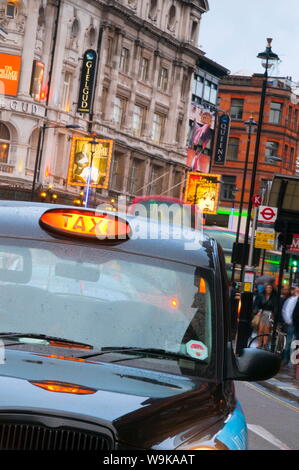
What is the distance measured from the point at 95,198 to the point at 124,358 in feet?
229

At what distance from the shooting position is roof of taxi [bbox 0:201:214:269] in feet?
16.2

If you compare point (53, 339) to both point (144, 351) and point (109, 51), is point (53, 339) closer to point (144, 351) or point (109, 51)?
point (144, 351)

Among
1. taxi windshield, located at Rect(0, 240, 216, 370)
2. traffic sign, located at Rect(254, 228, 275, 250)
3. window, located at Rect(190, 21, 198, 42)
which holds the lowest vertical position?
traffic sign, located at Rect(254, 228, 275, 250)

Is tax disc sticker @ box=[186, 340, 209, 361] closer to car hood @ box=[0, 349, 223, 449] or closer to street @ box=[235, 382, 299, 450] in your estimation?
car hood @ box=[0, 349, 223, 449]

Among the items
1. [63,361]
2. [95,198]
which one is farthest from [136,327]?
[95,198]

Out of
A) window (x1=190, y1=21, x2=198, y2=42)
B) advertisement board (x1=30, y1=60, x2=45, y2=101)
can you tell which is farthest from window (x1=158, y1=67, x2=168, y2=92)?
advertisement board (x1=30, y1=60, x2=45, y2=101)

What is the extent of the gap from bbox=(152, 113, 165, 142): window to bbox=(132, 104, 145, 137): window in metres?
1.85

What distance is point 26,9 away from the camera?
222 ft

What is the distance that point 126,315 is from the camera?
485 cm

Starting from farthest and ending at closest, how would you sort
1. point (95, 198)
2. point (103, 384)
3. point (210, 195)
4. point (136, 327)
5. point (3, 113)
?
point (210, 195), point (95, 198), point (3, 113), point (136, 327), point (103, 384)

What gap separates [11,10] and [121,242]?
64.8m

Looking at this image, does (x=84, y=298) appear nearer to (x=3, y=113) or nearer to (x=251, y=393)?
(x=251, y=393)

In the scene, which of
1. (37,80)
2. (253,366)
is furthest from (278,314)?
(37,80)

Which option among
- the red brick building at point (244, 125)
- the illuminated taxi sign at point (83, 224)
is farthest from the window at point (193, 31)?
the illuminated taxi sign at point (83, 224)
